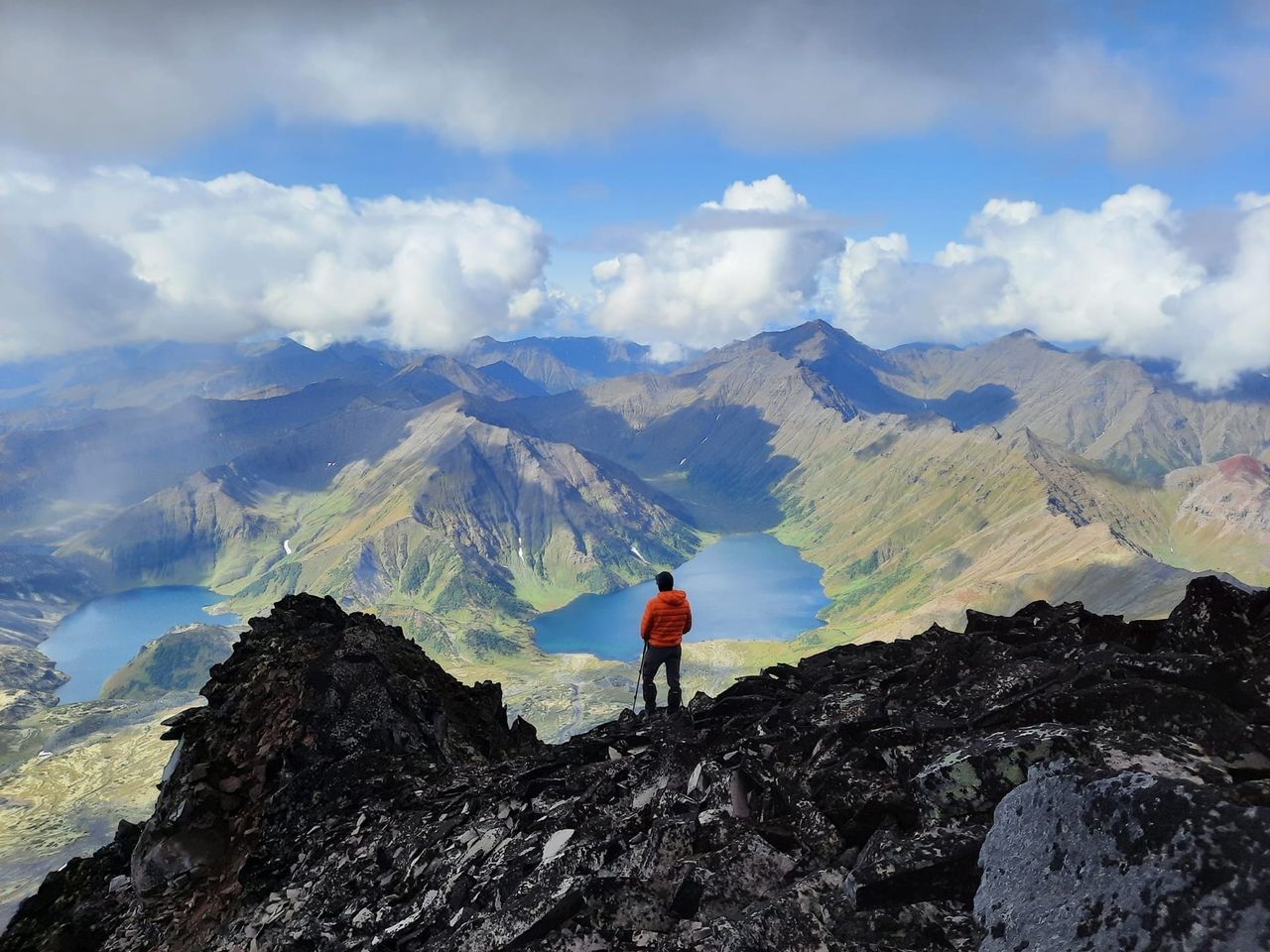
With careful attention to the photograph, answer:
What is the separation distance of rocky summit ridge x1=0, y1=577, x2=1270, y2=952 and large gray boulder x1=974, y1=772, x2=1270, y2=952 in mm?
26

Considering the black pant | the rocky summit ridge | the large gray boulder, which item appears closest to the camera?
the large gray boulder

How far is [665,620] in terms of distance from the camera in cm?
2588

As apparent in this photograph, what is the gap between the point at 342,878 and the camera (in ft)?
57.4

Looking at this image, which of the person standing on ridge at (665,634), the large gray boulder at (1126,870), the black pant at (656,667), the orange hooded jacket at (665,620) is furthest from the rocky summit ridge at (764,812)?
the orange hooded jacket at (665,620)

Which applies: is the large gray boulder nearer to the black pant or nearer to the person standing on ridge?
the person standing on ridge

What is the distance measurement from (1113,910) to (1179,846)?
89 cm

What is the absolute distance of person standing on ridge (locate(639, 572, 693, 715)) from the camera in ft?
84.7

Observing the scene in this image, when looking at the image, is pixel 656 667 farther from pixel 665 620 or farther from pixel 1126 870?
pixel 1126 870

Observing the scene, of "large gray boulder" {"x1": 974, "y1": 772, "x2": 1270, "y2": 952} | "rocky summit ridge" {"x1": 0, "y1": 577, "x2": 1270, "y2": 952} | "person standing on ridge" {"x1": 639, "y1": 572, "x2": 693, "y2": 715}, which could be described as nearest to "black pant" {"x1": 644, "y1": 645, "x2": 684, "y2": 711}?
"person standing on ridge" {"x1": 639, "y1": 572, "x2": 693, "y2": 715}

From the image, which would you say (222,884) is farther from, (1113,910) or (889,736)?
(1113,910)

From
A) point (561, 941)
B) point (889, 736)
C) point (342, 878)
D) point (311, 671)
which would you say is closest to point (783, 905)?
point (561, 941)

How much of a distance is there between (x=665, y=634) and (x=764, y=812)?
38.6ft

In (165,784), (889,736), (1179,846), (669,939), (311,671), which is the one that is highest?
(311,671)

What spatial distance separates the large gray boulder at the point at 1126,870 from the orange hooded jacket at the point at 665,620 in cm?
1688
